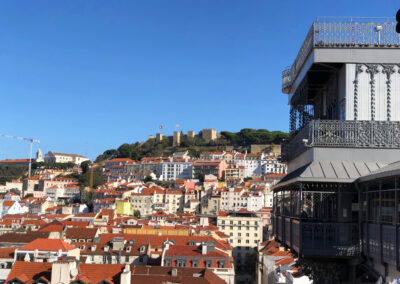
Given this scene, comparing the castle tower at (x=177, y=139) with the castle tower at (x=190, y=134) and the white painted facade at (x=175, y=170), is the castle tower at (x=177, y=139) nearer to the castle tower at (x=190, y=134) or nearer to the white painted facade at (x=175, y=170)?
the castle tower at (x=190, y=134)

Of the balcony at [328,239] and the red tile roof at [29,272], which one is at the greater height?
the balcony at [328,239]

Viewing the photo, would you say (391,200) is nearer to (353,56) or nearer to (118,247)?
(353,56)

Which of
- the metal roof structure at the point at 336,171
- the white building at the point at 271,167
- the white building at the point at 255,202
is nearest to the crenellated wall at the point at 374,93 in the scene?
the metal roof structure at the point at 336,171

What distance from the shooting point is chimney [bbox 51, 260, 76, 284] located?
Result: 848 inches

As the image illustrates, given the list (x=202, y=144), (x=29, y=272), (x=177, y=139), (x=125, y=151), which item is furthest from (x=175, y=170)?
(x=29, y=272)

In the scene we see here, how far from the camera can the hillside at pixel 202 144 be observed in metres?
144

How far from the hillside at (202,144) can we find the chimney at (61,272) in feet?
382

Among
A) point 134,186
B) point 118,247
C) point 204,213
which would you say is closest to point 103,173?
point 134,186

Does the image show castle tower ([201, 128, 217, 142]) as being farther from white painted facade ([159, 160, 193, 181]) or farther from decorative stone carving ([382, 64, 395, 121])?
decorative stone carving ([382, 64, 395, 121])

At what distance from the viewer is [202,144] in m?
148

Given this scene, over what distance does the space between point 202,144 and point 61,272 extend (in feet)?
416

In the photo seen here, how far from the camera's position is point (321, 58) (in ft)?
24.8

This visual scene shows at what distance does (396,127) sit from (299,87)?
2635mm

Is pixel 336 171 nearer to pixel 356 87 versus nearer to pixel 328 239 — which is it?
pixel 328 239
